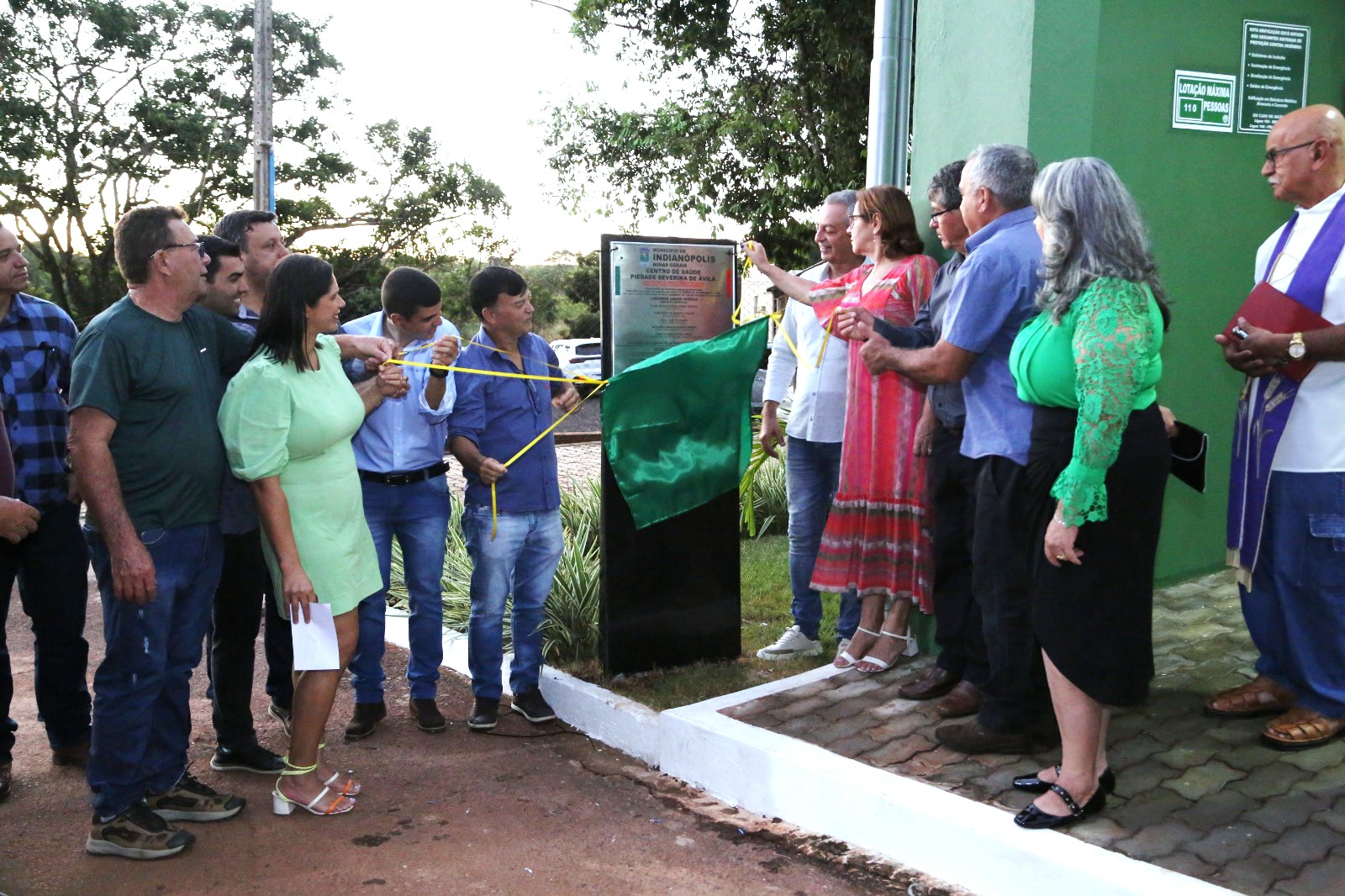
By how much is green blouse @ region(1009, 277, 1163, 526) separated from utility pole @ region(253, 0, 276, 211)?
18076mm

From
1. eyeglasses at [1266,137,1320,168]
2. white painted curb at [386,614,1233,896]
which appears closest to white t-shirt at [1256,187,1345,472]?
eyeglasses at [1266,137,1320,168]

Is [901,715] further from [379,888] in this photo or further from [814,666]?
[379,888]

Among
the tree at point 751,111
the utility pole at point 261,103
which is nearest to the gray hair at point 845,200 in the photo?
the tree at point 751,111

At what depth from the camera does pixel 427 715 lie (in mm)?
5125

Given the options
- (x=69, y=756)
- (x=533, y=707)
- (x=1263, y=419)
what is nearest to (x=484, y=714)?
(x=533, y=707)

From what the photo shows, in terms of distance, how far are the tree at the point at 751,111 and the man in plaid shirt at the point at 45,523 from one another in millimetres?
10059

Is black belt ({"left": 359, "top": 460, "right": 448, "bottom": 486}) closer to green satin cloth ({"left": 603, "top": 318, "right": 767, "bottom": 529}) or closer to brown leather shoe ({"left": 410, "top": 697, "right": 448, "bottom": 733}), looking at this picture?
green satin cloth ({"left": 603, "top": 318, "right": 767, "bottom": 529})

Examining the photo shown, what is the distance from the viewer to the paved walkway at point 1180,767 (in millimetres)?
3293

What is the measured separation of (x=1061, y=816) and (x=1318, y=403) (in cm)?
172

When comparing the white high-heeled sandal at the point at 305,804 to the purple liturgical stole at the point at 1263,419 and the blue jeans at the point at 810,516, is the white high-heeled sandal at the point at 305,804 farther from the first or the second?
the purple liturgical stole at the point at 1263,419

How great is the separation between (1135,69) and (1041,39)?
615 millimetres

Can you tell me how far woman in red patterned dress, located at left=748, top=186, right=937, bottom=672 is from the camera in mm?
4801

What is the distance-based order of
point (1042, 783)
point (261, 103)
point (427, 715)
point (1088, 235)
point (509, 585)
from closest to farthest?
point (1088, 235), point (1042, 783), point (427, 715), point (509, 585), point (261, 103)

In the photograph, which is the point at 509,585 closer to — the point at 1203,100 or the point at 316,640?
the point at 316,640
